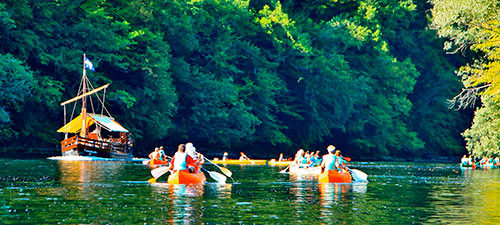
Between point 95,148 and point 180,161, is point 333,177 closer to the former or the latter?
point 180,161

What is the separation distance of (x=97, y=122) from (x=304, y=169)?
20998 mm

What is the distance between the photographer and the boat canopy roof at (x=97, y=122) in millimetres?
63938

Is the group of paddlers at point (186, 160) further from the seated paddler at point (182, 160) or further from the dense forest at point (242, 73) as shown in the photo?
the dense forest at point (242, 73)

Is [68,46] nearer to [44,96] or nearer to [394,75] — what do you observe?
[44,96]

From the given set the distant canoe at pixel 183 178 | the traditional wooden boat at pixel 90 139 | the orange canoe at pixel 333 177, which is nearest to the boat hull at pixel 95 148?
the traditional wooden boat at pixel 90 139

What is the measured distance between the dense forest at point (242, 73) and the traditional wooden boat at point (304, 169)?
20760mm

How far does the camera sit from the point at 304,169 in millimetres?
48562

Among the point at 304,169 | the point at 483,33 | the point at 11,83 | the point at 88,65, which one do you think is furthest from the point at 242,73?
the point at 483,33

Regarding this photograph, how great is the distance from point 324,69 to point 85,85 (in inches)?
1106

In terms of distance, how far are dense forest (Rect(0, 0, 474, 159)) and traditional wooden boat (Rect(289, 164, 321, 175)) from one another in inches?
817

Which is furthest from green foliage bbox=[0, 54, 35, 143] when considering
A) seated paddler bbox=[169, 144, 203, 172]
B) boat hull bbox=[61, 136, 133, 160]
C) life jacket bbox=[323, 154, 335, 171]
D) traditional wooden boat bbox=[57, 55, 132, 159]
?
life jacket bbox=[323, 154, 335, 171]

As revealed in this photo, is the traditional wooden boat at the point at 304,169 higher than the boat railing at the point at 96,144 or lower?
lower

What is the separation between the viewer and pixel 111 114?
70.8 metres

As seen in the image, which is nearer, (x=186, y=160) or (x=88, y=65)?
(x=186, y=160)
